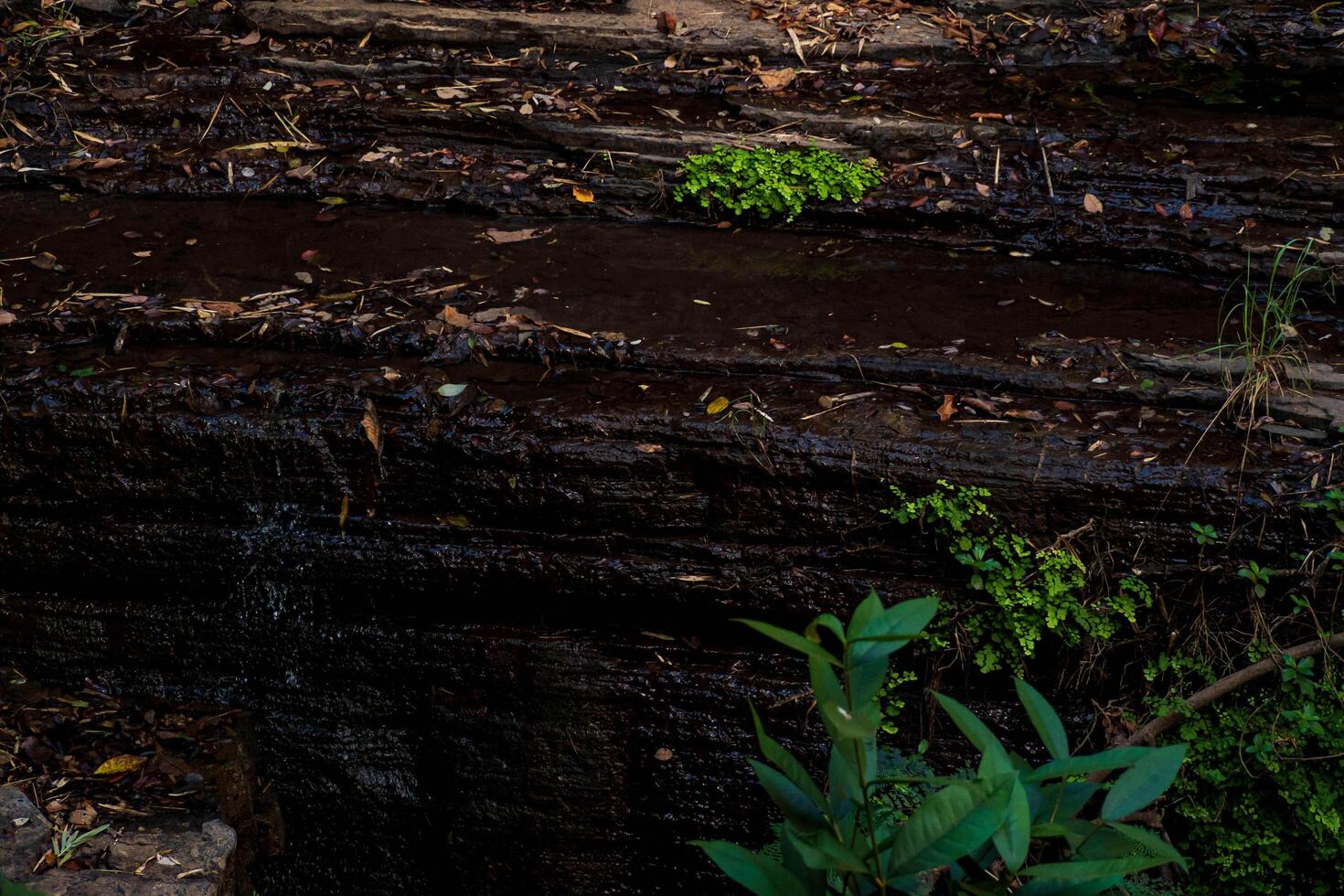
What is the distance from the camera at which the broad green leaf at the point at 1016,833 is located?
155 cm

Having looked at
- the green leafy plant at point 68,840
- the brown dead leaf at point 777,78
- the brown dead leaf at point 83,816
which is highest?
the brown dead leaf at point 777,78

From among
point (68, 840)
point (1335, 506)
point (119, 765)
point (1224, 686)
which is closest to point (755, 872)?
point (1224, 686)

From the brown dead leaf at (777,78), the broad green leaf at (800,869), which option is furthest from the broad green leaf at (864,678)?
the brown dead leaf at (777,78)

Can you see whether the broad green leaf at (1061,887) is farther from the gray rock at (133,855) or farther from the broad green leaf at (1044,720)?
the gray rock at (133,855)

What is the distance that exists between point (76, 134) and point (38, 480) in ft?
7.65

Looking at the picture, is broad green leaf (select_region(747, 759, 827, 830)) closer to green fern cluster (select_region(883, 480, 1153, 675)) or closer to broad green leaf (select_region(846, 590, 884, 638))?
broad green leaf (select_region(846, 590, 884, 638))

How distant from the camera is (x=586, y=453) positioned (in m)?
3.59

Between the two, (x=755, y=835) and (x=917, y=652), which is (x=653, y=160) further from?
(x=755, y=835)

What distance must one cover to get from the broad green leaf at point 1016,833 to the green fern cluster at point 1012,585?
1.84 metres

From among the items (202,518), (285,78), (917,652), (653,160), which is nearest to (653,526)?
(917,652)

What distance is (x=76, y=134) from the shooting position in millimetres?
5293

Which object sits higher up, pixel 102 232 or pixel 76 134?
pixel 76 134

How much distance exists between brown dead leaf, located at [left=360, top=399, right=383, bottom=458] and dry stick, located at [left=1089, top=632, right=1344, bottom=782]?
264 centimetres

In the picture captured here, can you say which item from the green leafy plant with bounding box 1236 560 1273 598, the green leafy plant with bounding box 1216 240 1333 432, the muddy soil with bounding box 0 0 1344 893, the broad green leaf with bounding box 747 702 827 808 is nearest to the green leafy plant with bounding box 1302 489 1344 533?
the muddy soil with bounding box 0 0 1344 893
